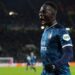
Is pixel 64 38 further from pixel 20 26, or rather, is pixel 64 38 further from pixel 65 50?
pixel 20 26

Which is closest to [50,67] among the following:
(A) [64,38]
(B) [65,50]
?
(B) [65,50]

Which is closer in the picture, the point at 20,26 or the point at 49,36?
the point at 49,36

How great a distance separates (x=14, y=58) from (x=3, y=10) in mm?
5697

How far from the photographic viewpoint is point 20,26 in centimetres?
4738

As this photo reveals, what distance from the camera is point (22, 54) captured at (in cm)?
4484

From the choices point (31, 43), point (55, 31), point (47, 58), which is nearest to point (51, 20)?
point (55, 31)

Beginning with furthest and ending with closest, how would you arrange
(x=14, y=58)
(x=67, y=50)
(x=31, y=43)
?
1. (x=31, y=43)
2. (x=14, y=58)
3. (x=67, y=50)

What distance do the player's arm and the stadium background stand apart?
127ft

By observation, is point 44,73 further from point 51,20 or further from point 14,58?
point 14,58

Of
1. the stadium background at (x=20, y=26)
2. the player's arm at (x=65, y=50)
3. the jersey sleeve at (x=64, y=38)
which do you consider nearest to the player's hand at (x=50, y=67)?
the player's arm at (x=65, y=50)

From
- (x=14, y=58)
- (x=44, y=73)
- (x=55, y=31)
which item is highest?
(x=55, y=31)

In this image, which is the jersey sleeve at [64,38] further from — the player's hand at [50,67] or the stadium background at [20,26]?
the stadium background at [20,26]

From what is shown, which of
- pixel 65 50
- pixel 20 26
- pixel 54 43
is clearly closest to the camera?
pixel 65 50

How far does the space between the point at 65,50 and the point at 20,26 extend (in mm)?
41582
